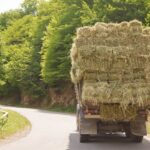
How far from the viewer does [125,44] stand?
15891mm

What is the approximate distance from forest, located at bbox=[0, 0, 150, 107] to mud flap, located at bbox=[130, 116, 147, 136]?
17519mm

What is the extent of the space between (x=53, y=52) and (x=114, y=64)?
108 ft

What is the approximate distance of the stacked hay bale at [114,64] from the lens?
1528cm

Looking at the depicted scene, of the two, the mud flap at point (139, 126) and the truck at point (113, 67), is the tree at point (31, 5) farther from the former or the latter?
the mud flap at point (139, 126)

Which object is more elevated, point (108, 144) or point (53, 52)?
point (53, 52)

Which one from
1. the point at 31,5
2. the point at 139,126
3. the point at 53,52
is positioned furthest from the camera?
the point at 31,5

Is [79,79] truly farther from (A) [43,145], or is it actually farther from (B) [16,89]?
(B) [16,89]

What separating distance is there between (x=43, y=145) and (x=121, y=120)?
266cm

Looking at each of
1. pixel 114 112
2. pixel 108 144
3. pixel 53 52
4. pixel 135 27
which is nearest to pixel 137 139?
pixel 108 144

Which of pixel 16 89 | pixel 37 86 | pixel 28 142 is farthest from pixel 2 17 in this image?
pixel 28 142

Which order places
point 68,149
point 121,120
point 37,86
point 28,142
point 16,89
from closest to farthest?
point 68,149, point 121,120, point 28,142, point 37,86, point 16,89

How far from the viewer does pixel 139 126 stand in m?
16.2

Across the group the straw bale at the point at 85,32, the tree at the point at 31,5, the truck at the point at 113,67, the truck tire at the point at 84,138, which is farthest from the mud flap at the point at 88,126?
the tree at the point at 31,5

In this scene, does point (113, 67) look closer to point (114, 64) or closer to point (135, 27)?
point (114, 64)
